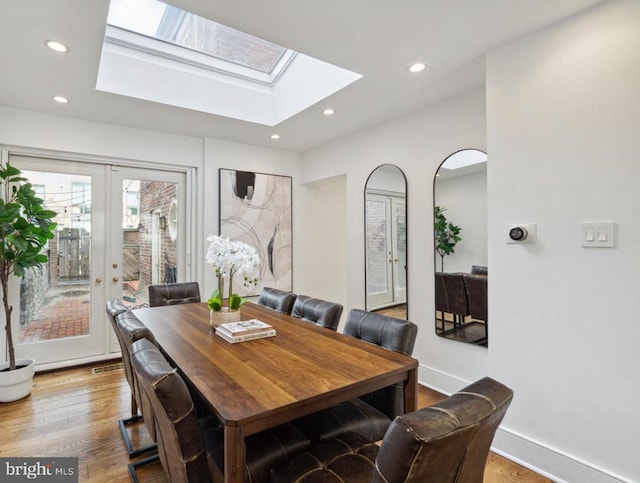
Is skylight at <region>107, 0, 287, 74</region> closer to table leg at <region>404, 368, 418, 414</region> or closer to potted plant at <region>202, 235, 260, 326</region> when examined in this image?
potted plant at <region>202, 235, 260, 326</region>

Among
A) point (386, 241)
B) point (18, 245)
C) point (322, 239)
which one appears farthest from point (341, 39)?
point (322, 239)

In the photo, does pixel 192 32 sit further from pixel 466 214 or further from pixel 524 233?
pixel 524 233

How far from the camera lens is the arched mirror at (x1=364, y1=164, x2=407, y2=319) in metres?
3.32

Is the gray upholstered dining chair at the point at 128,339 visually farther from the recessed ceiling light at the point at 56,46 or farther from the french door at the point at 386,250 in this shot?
the french door at the point at 386,250

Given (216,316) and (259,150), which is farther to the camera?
(259,150)

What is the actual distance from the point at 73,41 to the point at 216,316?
76.4 inches

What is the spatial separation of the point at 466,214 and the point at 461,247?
11.0 inches

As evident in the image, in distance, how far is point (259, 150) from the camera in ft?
14.6

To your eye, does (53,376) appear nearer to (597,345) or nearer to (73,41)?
(73,41)

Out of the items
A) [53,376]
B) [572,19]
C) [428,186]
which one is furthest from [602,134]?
[53,376]

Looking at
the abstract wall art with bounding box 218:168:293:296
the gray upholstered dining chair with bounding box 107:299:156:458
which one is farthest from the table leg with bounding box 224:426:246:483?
the abstract wall art with bounding box 218:168:293:296

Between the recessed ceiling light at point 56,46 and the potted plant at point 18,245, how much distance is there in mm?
1163

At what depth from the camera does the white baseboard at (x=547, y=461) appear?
173cm

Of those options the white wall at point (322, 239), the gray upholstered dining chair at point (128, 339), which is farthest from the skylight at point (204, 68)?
the gray upholstered dining chair at point (128, 339)
